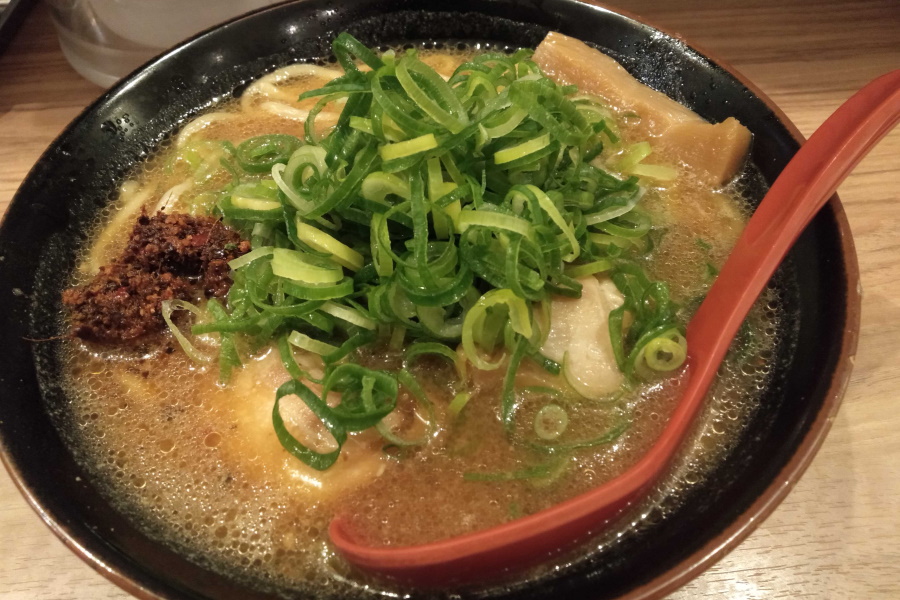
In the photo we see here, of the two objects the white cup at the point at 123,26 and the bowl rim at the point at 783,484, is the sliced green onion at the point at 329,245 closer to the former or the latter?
the bowl rim at the point at 783,484

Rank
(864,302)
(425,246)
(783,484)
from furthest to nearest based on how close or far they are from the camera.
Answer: (864,302) → (425,246) → (783,484)

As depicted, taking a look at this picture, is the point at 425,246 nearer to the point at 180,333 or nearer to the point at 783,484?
the point at 180,333

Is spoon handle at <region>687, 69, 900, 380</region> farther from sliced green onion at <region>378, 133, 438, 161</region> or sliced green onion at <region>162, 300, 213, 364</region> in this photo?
sliced green onion at <region>162, 300, 213, 364</region>

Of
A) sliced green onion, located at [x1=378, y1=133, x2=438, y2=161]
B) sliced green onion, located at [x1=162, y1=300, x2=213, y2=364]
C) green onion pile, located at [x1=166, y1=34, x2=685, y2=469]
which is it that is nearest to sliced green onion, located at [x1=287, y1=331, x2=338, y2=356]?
green onion pile, located at [x1=166, y1=34, x2=685, y2=469]

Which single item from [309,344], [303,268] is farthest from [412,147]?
[309,344]

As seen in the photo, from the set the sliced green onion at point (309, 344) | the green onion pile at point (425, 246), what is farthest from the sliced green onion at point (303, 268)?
the sliced green onion at point (309, 344)

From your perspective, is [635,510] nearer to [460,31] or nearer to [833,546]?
[833,546]

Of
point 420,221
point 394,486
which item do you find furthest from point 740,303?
point 394,486
